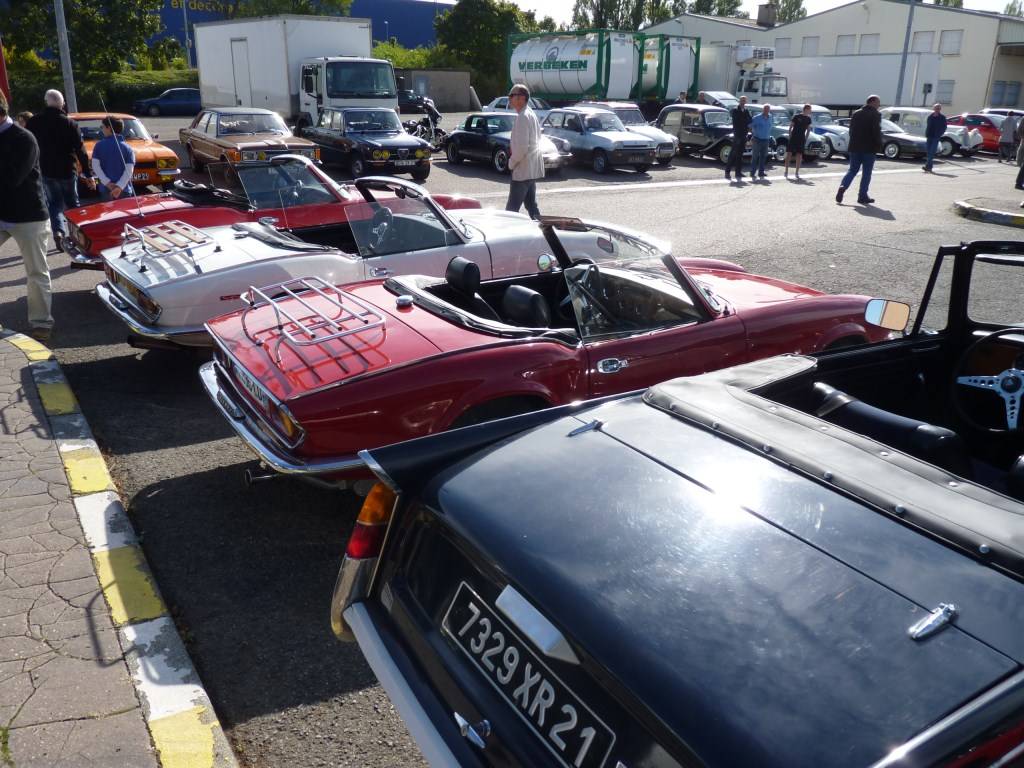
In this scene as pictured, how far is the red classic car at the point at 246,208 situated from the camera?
7.21m

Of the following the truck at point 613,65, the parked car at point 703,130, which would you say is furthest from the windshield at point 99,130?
the truck at point 613,65

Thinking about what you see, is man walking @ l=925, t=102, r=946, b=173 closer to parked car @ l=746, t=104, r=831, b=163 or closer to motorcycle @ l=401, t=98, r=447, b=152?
parked car @ l=746, t=104, r=831, b=163

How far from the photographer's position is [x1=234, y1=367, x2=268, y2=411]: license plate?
12.5ft

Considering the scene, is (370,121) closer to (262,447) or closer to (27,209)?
(27,209)

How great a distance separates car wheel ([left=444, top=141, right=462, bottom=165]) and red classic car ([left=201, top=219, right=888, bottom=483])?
1541 centimetres

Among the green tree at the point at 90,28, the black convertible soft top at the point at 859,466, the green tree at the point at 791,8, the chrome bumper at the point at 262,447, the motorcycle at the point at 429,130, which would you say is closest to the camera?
the black convertible soft top at the point at 859,466

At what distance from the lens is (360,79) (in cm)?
1873

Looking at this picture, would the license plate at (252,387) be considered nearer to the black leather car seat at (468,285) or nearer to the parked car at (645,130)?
the black leather car seat at (468,285)

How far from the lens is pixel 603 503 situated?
208 cm

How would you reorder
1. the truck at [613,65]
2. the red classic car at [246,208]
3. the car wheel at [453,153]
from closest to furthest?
1. the red classic car at [246,208]
2. the car wheel at [453,153]
3. the truck at [613,65]

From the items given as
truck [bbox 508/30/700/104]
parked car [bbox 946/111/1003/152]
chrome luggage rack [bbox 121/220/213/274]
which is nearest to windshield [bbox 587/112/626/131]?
truck [bbox 508/30/700/104]

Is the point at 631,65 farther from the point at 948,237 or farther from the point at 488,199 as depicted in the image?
the point at 948,237

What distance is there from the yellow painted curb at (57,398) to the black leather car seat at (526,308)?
292cm

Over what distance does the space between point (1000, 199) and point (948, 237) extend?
4.82 meters
